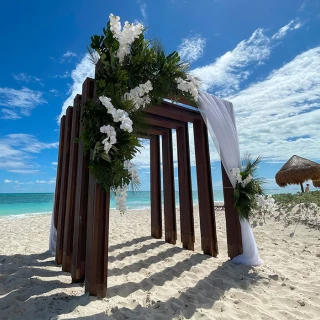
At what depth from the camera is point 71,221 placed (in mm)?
3494

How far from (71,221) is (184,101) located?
9.27 ft

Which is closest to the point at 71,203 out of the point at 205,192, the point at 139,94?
the point at 139,94

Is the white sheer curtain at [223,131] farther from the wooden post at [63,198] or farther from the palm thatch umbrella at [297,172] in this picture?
the palm thatch umbrella at [297,172]

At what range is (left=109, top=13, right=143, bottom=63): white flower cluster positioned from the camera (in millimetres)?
2666

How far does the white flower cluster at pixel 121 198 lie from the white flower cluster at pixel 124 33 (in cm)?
164

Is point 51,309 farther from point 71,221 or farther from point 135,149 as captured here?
point 135,149

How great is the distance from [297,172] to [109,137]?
12146mm

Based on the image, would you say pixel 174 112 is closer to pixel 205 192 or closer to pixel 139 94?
pixel 139 94

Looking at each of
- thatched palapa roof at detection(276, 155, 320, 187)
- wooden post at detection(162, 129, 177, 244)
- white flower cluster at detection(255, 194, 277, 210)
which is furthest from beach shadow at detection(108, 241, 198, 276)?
thatched palapa roof at detection(276, 155, 320, 187)

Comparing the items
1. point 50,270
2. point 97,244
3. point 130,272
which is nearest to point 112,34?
point 97,244

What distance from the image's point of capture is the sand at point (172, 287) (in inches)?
85.4

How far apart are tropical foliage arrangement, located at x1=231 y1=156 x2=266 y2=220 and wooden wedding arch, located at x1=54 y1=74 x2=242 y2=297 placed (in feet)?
0.81

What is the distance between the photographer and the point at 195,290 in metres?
2.71

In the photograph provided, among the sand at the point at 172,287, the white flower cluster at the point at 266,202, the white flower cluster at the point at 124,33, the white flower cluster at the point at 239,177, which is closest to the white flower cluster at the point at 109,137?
the white flower cluster at the point at 124,33
